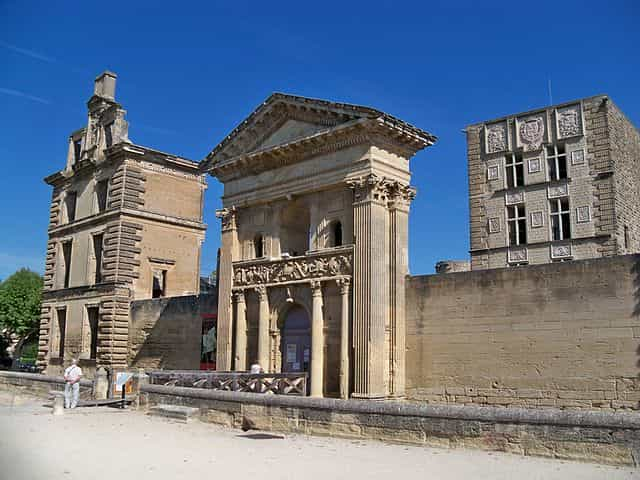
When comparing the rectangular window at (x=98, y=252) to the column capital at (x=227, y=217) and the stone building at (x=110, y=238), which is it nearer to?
the stone building at (x=110, y=238)

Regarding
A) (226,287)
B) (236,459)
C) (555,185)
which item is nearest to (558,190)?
(555,185)

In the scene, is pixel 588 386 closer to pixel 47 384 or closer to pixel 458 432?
pixel 458 432

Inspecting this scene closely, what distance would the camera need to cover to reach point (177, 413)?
15.6 metres

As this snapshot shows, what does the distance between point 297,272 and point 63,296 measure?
18410 millimetres

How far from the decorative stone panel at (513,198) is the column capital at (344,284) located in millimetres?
17586

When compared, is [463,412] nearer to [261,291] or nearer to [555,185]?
[261,291]

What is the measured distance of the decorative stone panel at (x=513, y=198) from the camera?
34.8 metres

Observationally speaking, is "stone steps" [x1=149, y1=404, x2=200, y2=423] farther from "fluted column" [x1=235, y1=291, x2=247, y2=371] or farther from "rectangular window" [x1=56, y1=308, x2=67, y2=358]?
"rectangular window" [x1=56, y1=308, x2=67, y2=358]

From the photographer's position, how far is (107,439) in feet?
41.3

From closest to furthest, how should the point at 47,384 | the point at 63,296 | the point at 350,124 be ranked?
the point at 350,124, the point at 47,384, the point at 63,296

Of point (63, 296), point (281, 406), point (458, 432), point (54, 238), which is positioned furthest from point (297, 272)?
point (54, 238)

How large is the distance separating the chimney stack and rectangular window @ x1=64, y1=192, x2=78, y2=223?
5.71 m

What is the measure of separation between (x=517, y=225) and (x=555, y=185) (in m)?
2.81

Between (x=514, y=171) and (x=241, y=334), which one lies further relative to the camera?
(x=514, y=171)
